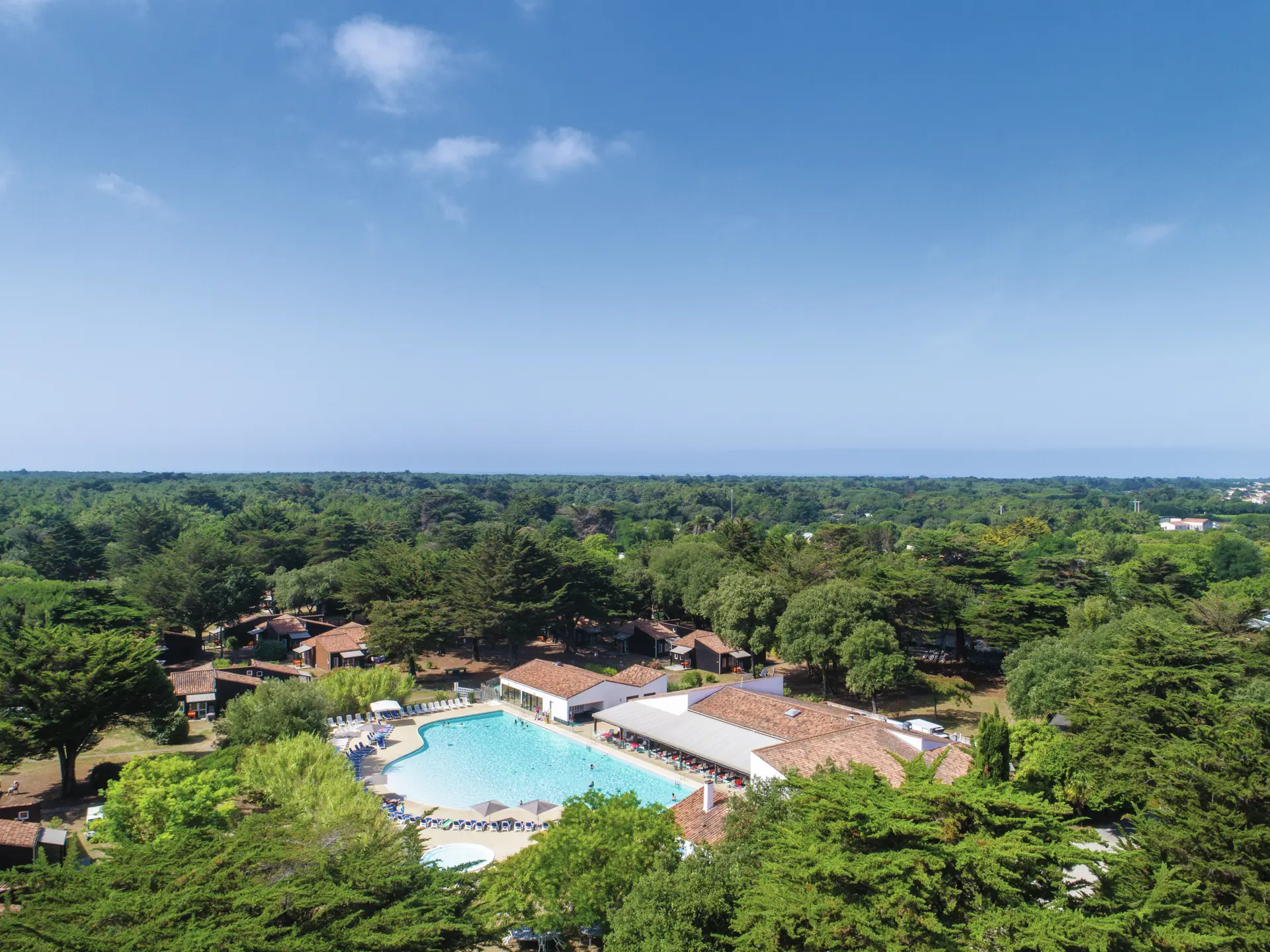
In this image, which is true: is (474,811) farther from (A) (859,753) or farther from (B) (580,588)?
(B) (580,588)

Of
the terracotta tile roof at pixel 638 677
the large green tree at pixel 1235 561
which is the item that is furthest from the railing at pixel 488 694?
the large green tree at pixel 1235 561

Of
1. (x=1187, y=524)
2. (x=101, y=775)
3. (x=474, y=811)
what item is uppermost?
(x=1187, y=524)

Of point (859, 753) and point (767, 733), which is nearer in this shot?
point (859, 753)

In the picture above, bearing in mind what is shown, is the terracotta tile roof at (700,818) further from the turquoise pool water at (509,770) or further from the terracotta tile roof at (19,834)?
the terracotta tile roof at (19,834)

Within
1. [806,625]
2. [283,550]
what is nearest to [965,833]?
[806,625]

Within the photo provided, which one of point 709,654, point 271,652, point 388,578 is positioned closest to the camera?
point 709,654

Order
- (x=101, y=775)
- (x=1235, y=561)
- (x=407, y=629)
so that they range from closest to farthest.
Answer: (x=101, y=775)
(x=407, y=629)
(x=1235, y=561)

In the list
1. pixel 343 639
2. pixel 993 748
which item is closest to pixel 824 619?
pixel 993 748
